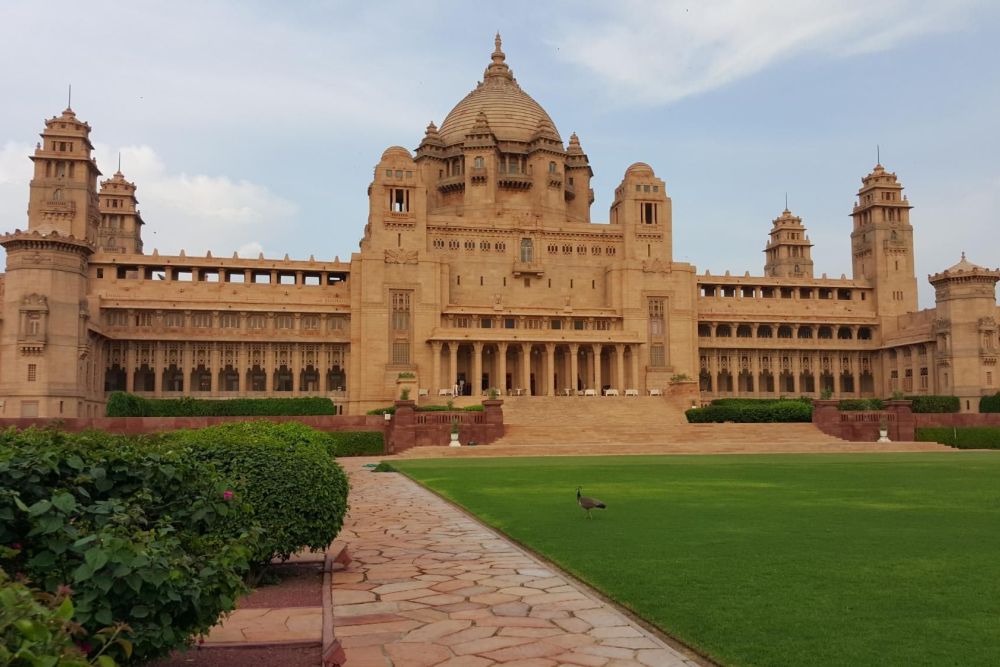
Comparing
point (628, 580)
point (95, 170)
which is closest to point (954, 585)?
point (628, 580)

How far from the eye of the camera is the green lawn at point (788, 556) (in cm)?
754

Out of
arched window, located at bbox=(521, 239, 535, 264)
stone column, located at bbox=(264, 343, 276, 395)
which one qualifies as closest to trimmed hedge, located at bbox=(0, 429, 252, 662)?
stone column, located at bbox=(264, 343, 276, 395)

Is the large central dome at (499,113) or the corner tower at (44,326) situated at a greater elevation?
the large central dome at (499,113)

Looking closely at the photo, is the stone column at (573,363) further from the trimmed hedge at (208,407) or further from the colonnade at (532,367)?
the trimmed hedge at (208,407)

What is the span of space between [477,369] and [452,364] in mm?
2131

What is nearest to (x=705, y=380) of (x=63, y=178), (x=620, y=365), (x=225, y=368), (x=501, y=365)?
(x=620, y=365)

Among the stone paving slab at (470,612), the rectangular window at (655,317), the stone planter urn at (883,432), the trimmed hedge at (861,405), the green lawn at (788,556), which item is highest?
the rectangular window at (655,317)

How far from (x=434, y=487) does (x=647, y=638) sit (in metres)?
15.1

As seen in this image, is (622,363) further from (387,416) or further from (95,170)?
(95,170)

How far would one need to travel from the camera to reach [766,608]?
854 centimetres

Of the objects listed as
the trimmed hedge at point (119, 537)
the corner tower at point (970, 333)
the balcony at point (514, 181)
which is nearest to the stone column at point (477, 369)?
the balcony at point (514, 181)

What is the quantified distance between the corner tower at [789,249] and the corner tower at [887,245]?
2106 centimetres

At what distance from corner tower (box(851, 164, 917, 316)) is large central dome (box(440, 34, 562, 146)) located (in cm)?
3107

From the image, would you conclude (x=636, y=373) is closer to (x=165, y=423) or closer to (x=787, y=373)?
(x=787, y=373)
